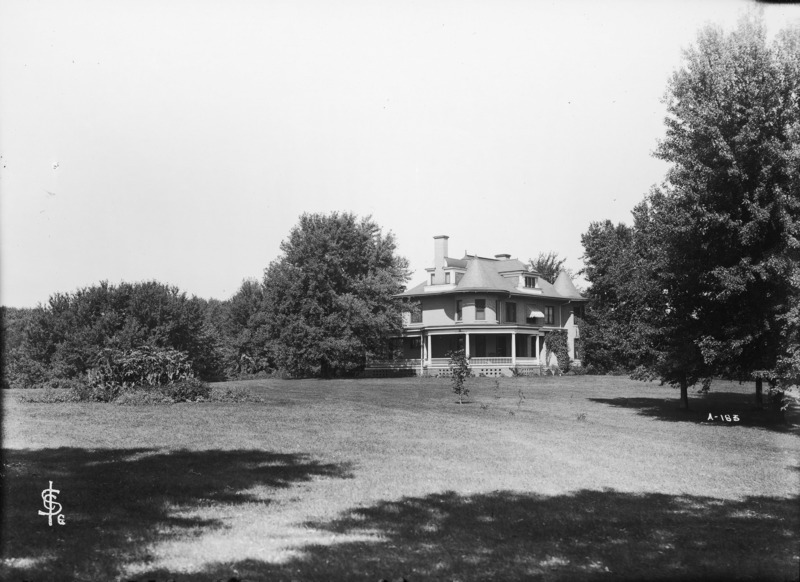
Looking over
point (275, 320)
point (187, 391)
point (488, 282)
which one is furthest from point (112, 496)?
point (488, 282)

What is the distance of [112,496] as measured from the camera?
8.84m

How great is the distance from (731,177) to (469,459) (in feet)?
35.2

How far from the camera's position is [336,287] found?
2048 inches

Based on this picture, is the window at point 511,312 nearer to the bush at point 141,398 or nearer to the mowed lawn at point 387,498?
the mowed lawn at point 387,498

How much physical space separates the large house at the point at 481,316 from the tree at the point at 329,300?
261 cm

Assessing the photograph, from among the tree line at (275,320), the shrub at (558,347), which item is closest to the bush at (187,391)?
the tree line at (275,320)

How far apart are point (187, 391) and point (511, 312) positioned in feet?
114

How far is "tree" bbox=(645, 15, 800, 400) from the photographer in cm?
1773

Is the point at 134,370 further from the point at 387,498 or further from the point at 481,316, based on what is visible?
the point at 481,316

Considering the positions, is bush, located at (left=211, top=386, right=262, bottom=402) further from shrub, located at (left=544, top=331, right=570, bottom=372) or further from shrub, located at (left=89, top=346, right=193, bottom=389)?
shrub, located at (left=544, top=331, right=570, bottom=372)

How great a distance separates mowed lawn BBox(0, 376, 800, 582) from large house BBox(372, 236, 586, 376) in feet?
104

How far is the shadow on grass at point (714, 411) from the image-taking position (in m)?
20.9

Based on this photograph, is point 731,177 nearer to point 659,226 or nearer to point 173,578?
point 659,226

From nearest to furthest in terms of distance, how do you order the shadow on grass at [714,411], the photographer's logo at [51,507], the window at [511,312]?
the photographer's logo at [51,507] < the shadow on grass at [714,411] < the window at [511,312]
